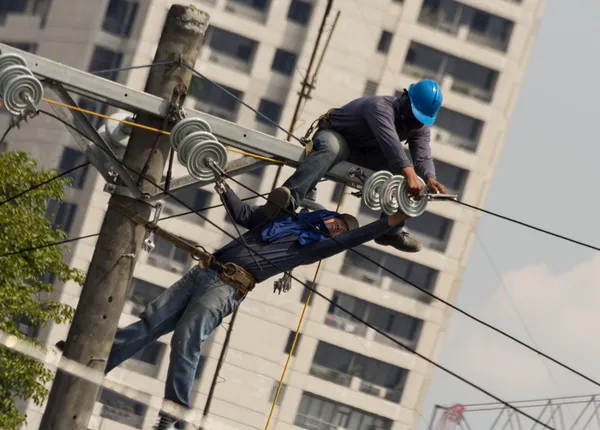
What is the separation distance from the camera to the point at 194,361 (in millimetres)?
13180

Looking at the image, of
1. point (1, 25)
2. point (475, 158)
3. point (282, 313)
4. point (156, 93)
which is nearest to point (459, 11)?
point (475, 158)

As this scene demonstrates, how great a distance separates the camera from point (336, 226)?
46.1ft

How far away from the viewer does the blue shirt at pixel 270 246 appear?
13617mm

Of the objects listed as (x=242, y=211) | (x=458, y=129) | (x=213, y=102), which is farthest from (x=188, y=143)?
Result: (x=458, y=129)

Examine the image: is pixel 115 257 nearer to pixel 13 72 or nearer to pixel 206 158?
pixel 206 158

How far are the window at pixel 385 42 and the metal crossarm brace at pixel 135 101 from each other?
60588 mm

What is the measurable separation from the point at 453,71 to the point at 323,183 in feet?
32.9

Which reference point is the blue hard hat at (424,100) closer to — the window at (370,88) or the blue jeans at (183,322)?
the blue jeans at (183,322)

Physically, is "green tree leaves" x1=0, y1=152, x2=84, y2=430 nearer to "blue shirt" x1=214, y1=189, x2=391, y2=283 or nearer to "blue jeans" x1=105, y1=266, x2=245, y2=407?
"blue jeans" x1=105, y1=266, x2=245, y2=407

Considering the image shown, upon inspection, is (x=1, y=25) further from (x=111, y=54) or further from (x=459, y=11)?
(x=459, y=11)

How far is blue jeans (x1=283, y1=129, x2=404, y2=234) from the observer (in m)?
13.9

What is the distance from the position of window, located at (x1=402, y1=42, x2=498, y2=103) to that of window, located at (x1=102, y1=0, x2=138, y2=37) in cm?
1332

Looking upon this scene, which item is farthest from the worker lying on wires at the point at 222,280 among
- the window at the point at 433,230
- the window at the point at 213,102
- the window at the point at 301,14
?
the window at the point at 433,230

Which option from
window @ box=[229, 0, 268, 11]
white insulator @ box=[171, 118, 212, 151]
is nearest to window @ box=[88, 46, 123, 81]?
window @ box=[229, 0, 268, 11]
